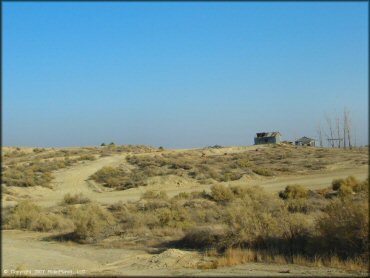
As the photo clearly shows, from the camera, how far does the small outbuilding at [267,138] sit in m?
105

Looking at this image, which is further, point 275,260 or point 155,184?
point 155,184

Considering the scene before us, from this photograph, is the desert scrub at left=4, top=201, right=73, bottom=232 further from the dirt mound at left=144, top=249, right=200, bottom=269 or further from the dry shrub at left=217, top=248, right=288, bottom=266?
the dry shrub at left=217, top=248, right=288, bottom=266

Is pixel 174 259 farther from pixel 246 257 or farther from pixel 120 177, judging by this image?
pixel 120 177

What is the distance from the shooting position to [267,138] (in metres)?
107

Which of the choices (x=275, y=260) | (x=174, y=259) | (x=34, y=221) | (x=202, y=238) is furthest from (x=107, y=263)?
(x=34, y=221)

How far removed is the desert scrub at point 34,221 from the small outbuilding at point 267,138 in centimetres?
7704

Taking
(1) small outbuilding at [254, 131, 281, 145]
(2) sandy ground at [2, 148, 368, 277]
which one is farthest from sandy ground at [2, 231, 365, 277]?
(1) small outbuilding at [254, 131, 281, 145]

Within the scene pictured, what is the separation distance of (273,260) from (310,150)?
2165 inches

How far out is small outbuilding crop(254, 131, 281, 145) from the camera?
10456 cm

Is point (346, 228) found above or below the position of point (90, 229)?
above

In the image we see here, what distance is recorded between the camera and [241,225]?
1989 cm

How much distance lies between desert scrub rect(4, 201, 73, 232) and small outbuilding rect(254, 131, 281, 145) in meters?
77.0

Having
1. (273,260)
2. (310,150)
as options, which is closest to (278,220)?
(273,260)

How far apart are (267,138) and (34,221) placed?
82.1m
